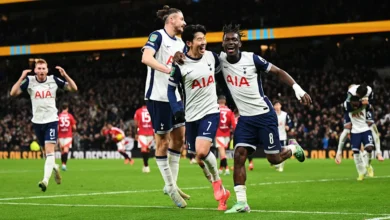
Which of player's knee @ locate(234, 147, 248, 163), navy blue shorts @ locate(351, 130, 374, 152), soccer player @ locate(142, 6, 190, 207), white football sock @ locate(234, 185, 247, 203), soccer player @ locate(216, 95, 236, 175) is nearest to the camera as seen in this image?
white football sock @ locate(234, 185, 247, 203)

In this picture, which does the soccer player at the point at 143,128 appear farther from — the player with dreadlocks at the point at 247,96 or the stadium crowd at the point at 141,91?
the player with dreadlocks at the point at 247,96

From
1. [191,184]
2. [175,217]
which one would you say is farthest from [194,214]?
[191,184]

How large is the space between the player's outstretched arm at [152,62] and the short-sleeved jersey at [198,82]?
13 cm

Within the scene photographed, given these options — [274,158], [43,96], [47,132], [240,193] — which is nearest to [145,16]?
[43,96]

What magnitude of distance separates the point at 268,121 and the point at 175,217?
79.6 inches

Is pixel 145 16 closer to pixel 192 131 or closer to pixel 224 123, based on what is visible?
pixel 224 123

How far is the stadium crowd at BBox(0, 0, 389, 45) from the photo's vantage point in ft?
139

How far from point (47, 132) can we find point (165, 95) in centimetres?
559

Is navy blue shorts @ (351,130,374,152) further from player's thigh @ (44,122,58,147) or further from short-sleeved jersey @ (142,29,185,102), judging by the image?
short-sleeved jersey @ (142,29,185,102)

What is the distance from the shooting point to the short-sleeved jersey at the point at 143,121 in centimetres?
2792

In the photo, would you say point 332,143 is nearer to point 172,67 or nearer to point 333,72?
point 333,72

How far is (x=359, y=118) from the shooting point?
61.9ft

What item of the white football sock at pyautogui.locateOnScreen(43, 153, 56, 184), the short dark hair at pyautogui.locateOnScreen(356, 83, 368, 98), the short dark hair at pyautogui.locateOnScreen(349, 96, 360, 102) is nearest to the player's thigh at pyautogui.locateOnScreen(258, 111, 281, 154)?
the white football sock at pyautogui.locateOnScreen(43, 153, 56, 184)

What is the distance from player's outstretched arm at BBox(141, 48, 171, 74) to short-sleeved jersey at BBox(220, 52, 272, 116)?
0.87 metres
